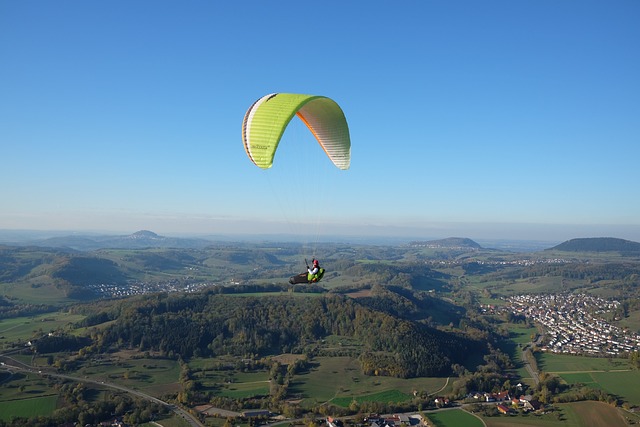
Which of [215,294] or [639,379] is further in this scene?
[215,294]

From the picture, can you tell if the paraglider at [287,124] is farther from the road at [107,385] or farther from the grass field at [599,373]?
the grass field at [599,373]

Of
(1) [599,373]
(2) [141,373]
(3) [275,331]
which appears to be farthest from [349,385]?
(1) [599,373]

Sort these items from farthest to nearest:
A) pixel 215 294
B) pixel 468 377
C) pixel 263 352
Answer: pixel 215 294 < pixel 263 352 < pixel 468 377

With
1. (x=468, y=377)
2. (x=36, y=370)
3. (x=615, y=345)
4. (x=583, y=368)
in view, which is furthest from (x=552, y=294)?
(x=36, y=370)

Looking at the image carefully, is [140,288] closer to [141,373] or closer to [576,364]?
[141,373]

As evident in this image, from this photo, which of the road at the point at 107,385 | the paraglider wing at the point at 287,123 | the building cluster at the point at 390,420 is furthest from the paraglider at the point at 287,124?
the road at the point at 107,385

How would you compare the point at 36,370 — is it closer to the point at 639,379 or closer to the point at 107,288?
the point at 639,379

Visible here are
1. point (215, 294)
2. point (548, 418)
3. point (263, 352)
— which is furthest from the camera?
point (215, 294)

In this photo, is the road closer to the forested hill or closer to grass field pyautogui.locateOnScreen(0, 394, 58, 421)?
grass field pyautogui.locateOnScreen(0, 394, 58, 421)
